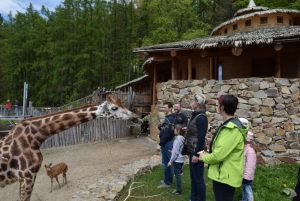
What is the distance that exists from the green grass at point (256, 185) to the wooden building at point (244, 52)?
4.27 metres

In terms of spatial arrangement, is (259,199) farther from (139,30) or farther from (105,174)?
(139,30)

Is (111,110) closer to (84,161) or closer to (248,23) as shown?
(84,161)

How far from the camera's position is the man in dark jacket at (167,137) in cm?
807

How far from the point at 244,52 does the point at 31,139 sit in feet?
35.5

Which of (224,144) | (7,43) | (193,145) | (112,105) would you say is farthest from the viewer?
(7,43)

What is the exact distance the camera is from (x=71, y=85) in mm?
40656

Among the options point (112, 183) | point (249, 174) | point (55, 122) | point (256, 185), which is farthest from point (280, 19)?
point (55, 122)

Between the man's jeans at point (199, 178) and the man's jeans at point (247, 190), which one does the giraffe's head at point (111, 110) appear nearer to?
the man's jeans at point (199, 178)

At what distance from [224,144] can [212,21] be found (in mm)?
39287

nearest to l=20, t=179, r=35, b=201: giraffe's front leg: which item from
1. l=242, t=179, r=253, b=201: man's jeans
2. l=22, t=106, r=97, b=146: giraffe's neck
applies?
l=22, t=106, r=97, b=146: giraffe's neck

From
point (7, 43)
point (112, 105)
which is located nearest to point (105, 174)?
point (112, 105)

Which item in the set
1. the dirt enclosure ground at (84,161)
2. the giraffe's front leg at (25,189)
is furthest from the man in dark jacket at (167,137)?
the giraffe's front leg at (25,189)

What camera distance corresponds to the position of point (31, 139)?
22.5 feet

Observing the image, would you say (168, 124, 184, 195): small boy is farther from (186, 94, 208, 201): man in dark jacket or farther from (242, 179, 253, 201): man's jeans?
(242, 179, 253, 201): man's jeans
